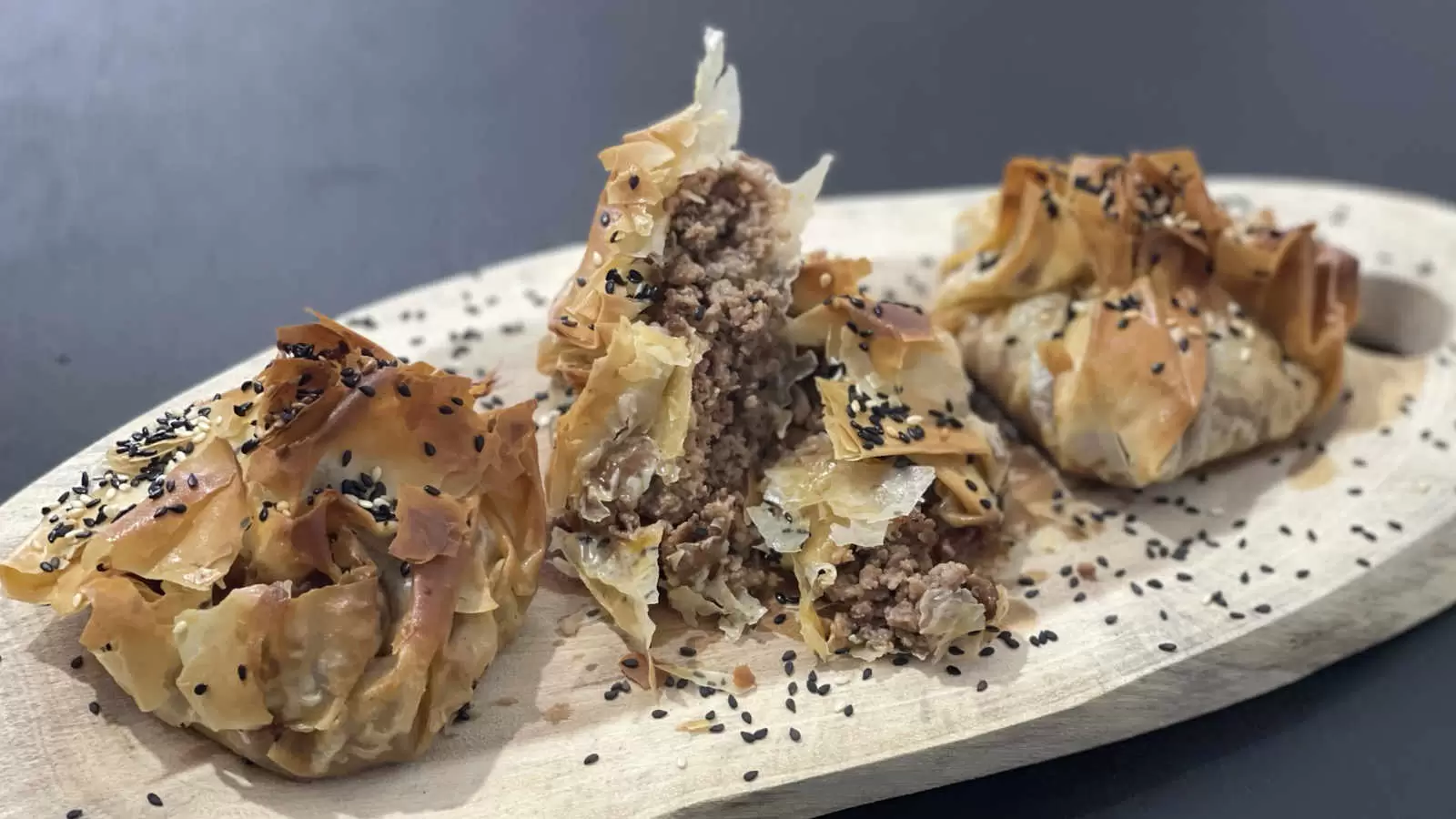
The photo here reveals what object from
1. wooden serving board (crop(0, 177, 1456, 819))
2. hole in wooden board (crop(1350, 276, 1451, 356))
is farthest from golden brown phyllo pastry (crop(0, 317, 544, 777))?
hole in wooden board (crop(1350, 276, 1451, 356))

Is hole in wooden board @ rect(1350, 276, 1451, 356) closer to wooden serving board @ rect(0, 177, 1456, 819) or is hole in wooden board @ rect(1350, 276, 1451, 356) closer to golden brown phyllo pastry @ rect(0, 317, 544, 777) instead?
wooden serving board @ rect(0, 177, 1456, 819)

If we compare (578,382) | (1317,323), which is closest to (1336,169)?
(1317,323)

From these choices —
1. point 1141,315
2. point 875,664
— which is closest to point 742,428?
point 875,664

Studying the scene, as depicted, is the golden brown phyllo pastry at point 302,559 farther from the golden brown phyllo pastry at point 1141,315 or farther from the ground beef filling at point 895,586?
the golden brown phyllo pastry at point 1141,315

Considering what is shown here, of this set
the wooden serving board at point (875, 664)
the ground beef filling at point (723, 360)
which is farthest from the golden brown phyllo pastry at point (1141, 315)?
the ground beef filling at point (723, 360)

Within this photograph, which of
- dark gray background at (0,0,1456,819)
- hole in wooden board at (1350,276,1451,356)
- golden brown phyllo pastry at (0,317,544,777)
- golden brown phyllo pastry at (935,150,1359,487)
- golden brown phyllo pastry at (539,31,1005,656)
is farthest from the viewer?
dark gray background at (0,0,1456,819)

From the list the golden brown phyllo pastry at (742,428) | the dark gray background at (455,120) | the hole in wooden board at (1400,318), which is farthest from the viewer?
the dark gray background at (455,120)
